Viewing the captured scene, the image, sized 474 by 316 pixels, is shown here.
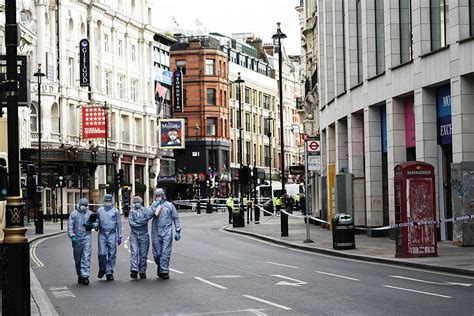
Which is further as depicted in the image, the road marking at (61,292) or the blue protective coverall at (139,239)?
the blue protective coverall at (139,239)

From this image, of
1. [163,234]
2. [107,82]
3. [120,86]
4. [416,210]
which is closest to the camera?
[163,234]

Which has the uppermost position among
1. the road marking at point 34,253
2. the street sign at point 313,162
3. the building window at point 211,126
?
the building window at point 211,126

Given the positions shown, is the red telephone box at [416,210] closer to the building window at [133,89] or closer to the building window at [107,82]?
the building window at [107,82]

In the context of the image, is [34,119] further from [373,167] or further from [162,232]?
[162,232]

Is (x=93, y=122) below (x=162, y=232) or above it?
above

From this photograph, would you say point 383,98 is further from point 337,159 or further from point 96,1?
point 96,1

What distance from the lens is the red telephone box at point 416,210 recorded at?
2756 centimetres

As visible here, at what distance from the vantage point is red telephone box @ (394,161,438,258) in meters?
27.6

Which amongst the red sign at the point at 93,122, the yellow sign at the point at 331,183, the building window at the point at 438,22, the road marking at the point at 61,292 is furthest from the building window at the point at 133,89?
the road marking at the point at 61,292

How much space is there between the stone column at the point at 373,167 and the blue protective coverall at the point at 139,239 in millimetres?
18709

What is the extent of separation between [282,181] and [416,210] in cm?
2416

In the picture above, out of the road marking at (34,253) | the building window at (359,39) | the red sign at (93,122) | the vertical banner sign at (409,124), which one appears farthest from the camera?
the red sign at (93,122)

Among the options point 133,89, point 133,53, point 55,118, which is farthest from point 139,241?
point 133,53

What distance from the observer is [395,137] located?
38281 millimetres
